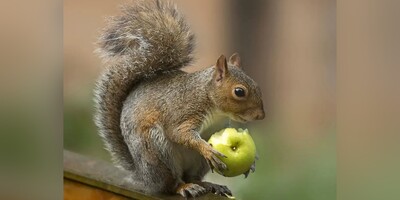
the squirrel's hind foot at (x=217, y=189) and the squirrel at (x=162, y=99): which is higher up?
the squirrel at (x=162, y=99)

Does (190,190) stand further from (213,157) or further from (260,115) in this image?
(260,115)

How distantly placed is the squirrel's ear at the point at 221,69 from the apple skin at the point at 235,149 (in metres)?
0.13

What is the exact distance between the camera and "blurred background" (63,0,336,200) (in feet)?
4.24

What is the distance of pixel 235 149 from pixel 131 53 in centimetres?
38

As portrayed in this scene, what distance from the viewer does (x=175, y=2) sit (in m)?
1.41

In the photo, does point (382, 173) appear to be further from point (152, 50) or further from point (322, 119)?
point (152, 50)

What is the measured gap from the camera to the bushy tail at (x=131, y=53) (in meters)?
1.41

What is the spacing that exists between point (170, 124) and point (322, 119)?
364mm

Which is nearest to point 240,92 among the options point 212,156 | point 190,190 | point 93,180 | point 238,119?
point 238,119

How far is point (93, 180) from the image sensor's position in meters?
1.49

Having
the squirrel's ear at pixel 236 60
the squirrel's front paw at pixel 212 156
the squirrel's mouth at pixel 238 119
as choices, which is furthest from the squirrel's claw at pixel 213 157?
the squirrel's ear at pixel 236 60

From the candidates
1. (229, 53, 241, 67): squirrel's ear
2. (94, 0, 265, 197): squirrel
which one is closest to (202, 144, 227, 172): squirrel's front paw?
(94, 0, 265, 197): squirrel

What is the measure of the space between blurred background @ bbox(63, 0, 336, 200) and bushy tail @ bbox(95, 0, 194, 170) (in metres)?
0.04

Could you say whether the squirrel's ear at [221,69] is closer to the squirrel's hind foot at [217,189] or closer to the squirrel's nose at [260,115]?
the squirrel's nose at [260,115]
